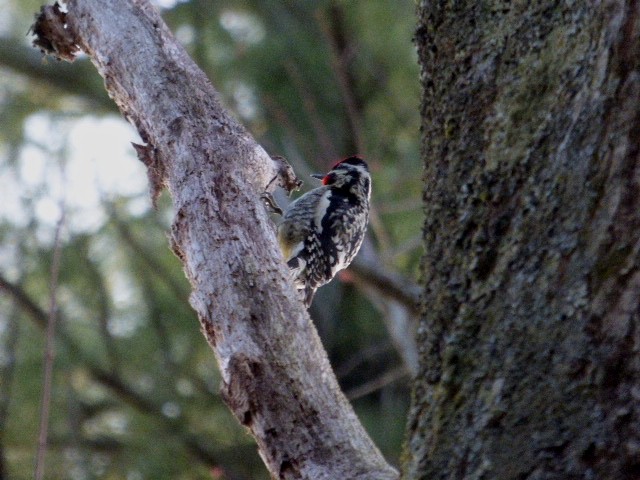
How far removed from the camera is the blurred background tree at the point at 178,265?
5.66 meters

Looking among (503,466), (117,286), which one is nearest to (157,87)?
(503,466)

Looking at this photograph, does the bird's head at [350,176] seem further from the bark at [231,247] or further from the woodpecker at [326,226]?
the bark at [231,247]

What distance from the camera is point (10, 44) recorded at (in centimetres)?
697

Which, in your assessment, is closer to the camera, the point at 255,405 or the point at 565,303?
the point at 565,303

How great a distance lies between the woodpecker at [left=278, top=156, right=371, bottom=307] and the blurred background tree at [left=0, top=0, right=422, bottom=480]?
25.8 inches

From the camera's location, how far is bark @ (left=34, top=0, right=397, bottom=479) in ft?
6.00

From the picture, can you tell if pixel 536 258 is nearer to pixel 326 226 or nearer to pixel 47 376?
pixel 47 376

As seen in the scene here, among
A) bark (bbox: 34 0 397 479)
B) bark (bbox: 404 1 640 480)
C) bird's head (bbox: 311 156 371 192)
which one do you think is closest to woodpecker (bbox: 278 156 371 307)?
bird's head (bbox: 311 156 371 192)

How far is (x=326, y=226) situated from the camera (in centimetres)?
412

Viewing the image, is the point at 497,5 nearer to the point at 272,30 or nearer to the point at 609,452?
the point at 609,452

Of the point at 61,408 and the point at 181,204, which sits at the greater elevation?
the point at 61,408

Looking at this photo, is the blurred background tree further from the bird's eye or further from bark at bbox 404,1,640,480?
bark at bbox 404,1,640,480

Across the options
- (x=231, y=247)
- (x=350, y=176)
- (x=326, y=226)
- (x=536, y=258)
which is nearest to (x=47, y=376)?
(x=231, y=247)

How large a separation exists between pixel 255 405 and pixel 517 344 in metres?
0.62
